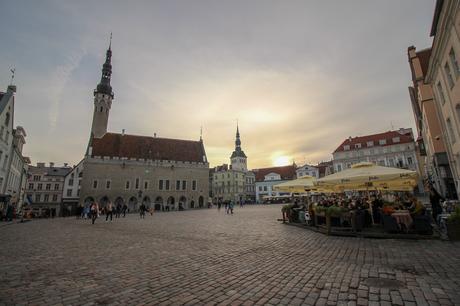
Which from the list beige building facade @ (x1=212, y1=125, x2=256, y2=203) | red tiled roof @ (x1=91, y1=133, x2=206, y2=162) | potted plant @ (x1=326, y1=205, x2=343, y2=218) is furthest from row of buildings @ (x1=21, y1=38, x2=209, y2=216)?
potted plant @ (x1=326, y1=205, x2=343, y2=218)

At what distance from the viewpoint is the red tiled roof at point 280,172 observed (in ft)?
278

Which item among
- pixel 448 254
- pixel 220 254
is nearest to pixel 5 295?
pixel 220 254

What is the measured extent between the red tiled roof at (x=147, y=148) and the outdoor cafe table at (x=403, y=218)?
52.1m

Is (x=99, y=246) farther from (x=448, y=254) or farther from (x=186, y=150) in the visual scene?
(x=186, y=150)

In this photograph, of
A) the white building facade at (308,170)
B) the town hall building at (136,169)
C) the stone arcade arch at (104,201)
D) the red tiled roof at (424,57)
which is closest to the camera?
the red tiled roof at (424,57)

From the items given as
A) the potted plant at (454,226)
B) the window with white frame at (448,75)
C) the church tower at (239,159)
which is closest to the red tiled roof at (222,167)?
the church tower at (239,159)

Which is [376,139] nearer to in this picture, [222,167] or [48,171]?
[222,167]

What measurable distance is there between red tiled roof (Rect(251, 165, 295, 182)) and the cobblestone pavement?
78.7 m

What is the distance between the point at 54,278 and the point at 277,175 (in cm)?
8452

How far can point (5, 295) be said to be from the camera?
12.8 feet

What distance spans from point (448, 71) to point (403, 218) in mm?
10000

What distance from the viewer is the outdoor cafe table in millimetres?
8523

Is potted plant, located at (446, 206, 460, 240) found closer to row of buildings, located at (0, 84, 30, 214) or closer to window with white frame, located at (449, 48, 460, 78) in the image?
window with white frame, located at (449, 48, 460, 78)

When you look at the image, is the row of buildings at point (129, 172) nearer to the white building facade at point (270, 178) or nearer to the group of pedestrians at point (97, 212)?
the group of pedestrians at point (97, 212)
